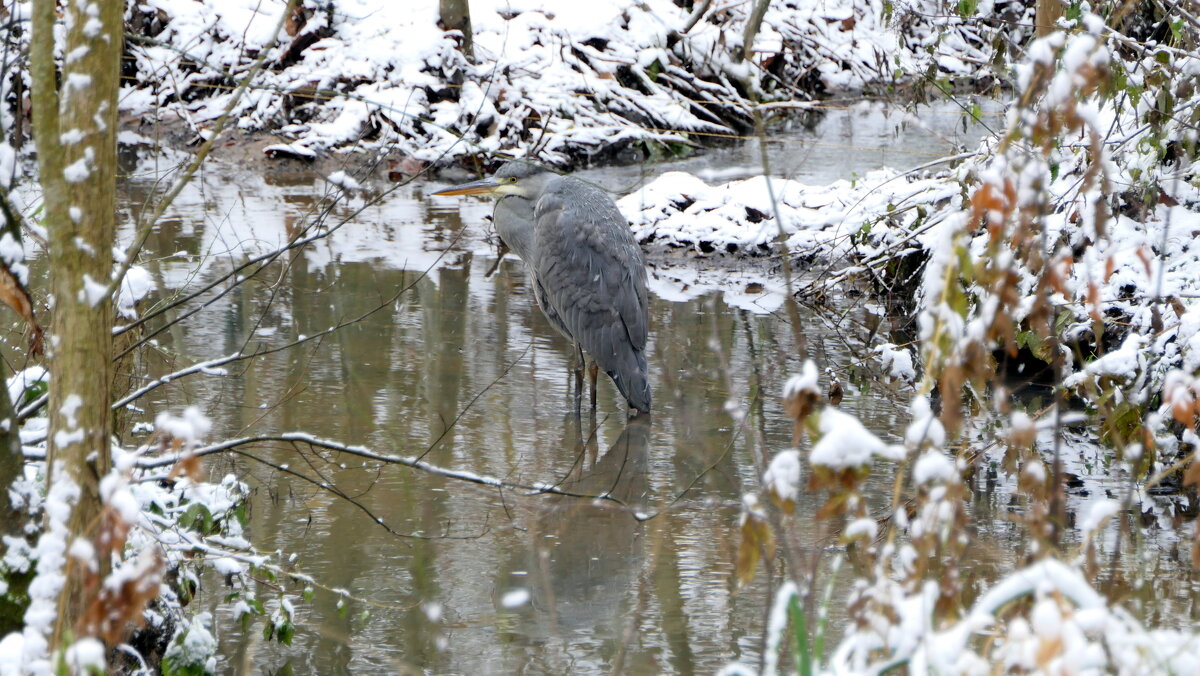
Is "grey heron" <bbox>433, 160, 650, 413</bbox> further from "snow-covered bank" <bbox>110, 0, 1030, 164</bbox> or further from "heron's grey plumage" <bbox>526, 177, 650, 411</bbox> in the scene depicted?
"snow-covered bank" <bbox>110, 0, 1030, 164</bbox>

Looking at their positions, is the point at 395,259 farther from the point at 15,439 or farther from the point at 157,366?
the point at 15,439

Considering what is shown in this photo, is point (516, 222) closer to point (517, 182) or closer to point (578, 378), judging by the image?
point (517, 182)

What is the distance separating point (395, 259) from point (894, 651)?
716cm

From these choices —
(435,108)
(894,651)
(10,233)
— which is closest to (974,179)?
(894,651)

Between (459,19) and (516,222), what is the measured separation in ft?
25.6

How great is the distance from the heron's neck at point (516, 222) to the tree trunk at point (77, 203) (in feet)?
14.8

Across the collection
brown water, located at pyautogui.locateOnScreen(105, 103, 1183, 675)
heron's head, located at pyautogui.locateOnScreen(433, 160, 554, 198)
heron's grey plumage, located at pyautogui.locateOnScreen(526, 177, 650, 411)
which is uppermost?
heron's head, located at pyautogui.locateOnScreen(433, 160, 554, 198)

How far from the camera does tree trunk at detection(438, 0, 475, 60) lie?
14.3m

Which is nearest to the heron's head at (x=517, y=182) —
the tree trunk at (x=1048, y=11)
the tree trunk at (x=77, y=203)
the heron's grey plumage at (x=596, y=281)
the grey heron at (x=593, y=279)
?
the grey heron at (x=593, y=279)

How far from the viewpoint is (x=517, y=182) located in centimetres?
727

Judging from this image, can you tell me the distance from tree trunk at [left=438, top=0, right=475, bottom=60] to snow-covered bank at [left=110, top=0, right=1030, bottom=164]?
154 mm

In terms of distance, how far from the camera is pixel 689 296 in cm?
867

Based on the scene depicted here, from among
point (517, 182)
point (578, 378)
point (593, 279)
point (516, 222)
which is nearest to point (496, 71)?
point (517, 182)

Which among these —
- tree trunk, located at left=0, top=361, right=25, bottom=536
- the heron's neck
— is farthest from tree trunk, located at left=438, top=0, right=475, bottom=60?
tree trunk, located at left=0, top=361, right=25, bottom=536
